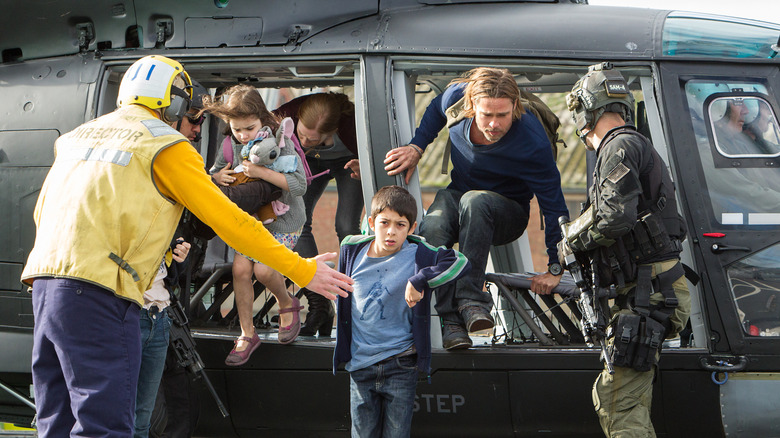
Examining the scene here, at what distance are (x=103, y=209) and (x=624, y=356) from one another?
7.51ft

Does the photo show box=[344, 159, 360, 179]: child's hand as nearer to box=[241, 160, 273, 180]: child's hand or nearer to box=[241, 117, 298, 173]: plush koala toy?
box=[241, 117, 298, 173]: plush koala toy

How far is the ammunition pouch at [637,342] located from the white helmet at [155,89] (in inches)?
85.0

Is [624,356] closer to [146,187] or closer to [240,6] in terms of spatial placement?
[146,187]

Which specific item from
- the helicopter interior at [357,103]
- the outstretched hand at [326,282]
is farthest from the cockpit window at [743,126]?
the outstretched hand at [326,282]

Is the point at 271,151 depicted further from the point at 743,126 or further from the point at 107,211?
the point at 743,126

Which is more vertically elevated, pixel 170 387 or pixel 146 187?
pixel 146 187

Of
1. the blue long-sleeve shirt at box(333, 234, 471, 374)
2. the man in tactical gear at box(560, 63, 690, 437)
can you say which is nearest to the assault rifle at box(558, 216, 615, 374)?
the man in tactical gear at box(560, 63, 690, 437)

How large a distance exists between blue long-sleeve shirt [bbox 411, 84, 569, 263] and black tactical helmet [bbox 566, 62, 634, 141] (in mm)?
607

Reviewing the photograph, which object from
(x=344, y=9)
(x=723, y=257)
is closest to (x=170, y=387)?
(x=344, y=9)

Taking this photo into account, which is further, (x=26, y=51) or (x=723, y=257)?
(x=26, y=51)

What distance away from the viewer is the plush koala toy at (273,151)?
4363mm

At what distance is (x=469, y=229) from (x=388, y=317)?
942 millimetres

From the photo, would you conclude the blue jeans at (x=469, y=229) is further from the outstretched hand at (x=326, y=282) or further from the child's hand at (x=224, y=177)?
the child's hand at (x=224, y=177)

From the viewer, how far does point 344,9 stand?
4.72 meters
